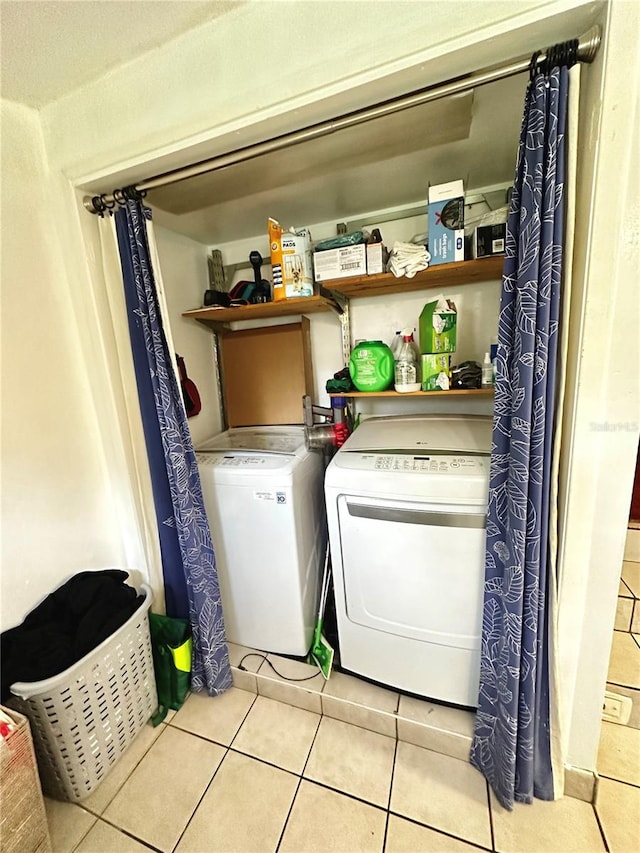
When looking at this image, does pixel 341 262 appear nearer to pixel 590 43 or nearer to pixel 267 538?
pixel 590 43

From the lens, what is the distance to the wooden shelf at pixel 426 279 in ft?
4.41

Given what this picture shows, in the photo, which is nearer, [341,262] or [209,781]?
[209,781]

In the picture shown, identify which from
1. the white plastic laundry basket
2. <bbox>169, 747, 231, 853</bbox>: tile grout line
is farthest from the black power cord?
the white plastic laundry basket

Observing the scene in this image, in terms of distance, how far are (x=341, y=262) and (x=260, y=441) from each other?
992 mm

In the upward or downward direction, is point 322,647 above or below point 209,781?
above

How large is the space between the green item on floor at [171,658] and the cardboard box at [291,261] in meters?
1.52

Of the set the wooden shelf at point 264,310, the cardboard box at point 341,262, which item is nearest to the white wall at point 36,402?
the wooden shelf at point 264,310

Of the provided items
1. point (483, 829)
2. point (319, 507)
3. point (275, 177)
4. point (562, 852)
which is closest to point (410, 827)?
point (483, 829)

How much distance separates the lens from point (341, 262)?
148 centimetres

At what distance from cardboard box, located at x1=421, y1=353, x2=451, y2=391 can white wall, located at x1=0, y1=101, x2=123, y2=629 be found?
56.4 inches

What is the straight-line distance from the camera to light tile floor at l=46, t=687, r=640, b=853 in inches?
42.0

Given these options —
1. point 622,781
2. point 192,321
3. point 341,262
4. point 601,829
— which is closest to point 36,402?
point 192,321

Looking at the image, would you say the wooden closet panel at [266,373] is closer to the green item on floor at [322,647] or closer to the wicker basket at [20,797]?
the green item on floor at [322,647]

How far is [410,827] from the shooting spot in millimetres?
1091
